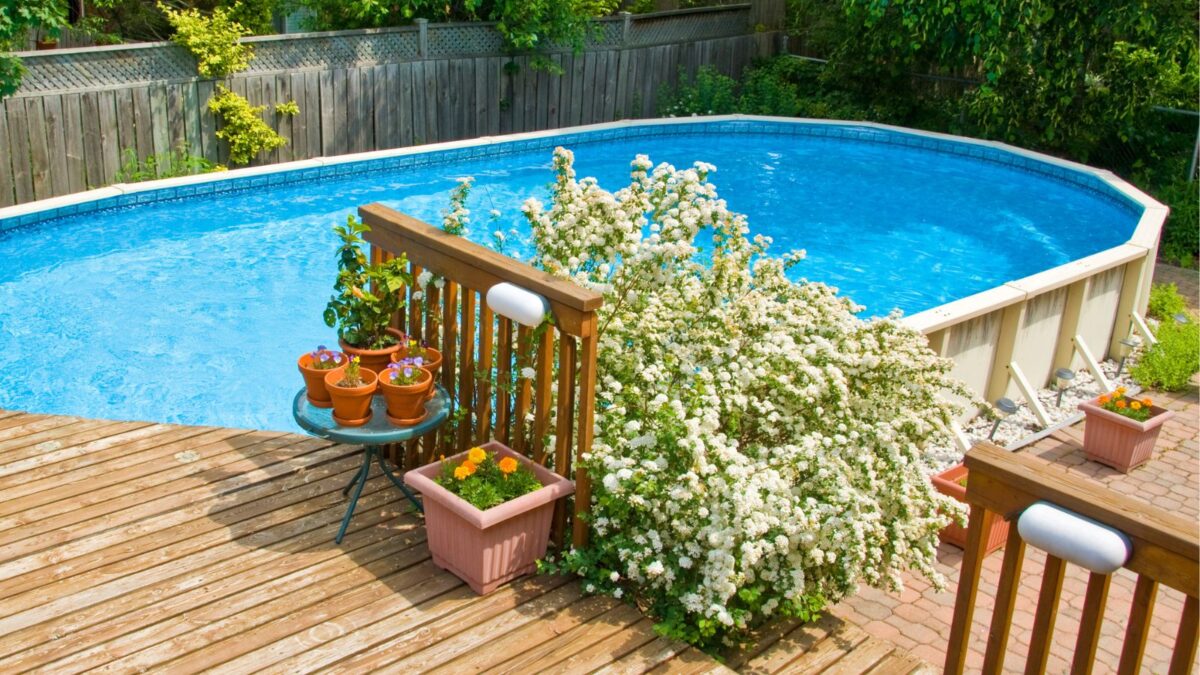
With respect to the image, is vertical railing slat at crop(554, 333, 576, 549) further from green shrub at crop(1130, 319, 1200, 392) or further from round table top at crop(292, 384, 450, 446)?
green shrub at crop(1130, 319, 1200, 392)

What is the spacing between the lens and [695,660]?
3.53 m

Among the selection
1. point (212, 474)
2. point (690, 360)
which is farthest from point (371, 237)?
point (690, 360)

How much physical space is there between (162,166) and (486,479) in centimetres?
762

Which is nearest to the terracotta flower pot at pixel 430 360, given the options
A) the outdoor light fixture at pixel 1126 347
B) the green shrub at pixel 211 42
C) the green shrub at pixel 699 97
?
the outdoor light fixture at pixel 1126 347

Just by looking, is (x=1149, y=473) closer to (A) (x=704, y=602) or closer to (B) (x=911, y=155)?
(A) (x=704, y=602)

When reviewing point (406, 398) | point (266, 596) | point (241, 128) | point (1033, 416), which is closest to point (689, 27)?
point (241, 128)

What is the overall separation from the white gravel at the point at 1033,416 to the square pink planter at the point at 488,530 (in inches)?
119

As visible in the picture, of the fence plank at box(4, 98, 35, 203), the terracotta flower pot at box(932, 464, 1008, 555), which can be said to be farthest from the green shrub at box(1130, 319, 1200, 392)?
the fence plank at box(4, 98, 35, 203)

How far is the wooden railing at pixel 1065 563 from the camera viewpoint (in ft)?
8.56

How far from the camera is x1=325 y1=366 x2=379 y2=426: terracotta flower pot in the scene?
13.1 ft

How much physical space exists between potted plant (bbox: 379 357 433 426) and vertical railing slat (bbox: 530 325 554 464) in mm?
409

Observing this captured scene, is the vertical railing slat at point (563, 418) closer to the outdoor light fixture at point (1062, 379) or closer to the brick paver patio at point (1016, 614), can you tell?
the brick paver patio at point (1016, 614)

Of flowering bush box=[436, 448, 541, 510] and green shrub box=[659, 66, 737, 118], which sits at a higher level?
green shrub box=[659, 66, 737, 118]

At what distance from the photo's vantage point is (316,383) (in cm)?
416
